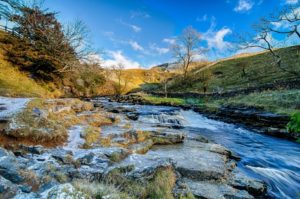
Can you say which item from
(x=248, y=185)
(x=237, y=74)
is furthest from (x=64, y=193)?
(x=237, y=74)

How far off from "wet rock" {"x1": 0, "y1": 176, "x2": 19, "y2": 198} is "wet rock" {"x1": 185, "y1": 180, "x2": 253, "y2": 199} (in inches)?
127

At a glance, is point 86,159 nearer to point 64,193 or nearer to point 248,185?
point 64,193

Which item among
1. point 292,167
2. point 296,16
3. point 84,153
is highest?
point 296,16

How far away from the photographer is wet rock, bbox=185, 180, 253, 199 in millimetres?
4672

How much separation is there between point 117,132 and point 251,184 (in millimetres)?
4717

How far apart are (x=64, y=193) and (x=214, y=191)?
121 inches

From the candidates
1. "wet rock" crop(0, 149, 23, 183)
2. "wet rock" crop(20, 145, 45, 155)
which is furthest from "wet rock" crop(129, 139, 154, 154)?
"wet rock" crop(0, 149, 23, 183)

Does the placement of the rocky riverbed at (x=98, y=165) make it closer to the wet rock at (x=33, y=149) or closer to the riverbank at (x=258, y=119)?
the wet rock at (x=33, y=149)

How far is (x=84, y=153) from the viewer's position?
5.64 metres

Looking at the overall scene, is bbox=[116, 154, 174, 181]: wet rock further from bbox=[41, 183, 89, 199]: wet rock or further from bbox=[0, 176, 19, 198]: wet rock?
Answer: bbox=[0, 176, 19, 198]: wet rock

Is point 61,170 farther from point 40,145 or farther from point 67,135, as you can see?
point 67,135

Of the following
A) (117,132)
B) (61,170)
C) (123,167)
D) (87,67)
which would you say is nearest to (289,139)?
(117,132)

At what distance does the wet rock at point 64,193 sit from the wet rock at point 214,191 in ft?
7.82

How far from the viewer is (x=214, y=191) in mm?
4863
